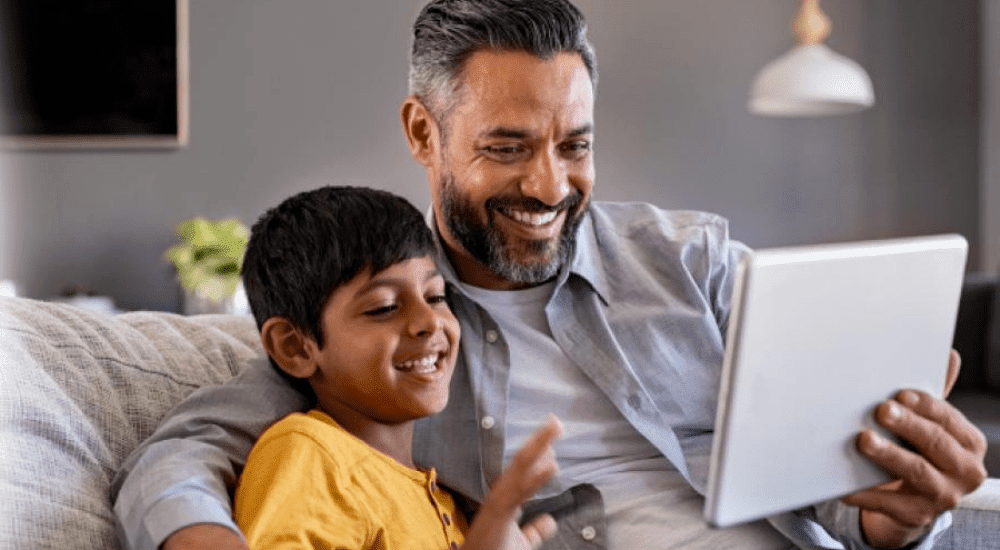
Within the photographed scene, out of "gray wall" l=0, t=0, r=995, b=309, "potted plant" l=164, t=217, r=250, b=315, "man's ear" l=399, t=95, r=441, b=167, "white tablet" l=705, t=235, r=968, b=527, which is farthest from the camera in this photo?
"gray wall" l=0, t=0, r=995, b=309

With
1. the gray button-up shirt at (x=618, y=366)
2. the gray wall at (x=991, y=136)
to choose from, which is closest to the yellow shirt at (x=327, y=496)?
the gray button-up shirt at (x=618, y=366)

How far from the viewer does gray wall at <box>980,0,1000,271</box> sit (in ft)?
15.8

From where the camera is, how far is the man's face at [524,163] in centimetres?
144

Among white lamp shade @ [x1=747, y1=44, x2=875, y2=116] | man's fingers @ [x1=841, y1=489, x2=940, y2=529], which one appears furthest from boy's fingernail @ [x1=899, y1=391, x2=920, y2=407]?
white lamp shade @ [x1=747, y1=44, x2=875, y2=116]

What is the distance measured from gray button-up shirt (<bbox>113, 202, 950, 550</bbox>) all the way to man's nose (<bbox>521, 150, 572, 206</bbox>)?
9 cm

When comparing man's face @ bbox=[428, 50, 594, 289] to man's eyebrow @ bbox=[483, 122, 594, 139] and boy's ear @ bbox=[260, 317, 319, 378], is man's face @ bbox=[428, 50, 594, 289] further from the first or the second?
boy's ear @ bbox=[260, 317, 319, 378]

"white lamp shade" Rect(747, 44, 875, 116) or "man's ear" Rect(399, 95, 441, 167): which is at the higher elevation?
"man's ear" Rect(399, 95, 441, 167)

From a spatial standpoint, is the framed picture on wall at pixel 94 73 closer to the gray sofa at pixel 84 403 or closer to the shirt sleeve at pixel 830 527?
the gray sofa at pixel 84 403

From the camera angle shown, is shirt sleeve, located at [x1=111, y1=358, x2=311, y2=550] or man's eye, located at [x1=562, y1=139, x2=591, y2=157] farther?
man's eye, located at [x1=562, y1=139, x2=591, y2=157]

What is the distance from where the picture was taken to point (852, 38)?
4.78 metres

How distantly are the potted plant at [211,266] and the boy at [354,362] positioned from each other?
2450 mm

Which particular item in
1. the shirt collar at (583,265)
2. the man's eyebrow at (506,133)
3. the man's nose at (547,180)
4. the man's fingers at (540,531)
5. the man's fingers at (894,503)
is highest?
the man's eyebrow at (506,133)

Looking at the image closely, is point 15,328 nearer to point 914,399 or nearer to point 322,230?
point 322,230

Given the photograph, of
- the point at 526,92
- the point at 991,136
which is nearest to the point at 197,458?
the point at 526,92
